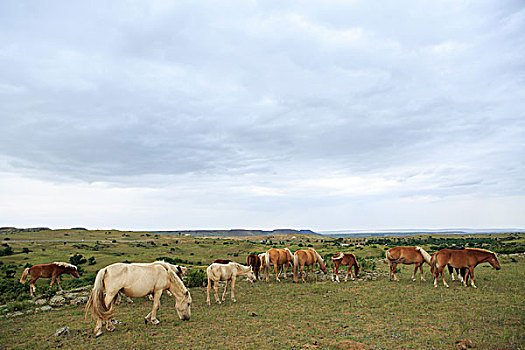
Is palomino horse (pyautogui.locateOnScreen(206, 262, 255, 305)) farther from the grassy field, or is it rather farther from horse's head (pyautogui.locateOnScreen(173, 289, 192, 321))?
horse's head (pyautogui.locateOnScreen(173, 289, 192, 321))

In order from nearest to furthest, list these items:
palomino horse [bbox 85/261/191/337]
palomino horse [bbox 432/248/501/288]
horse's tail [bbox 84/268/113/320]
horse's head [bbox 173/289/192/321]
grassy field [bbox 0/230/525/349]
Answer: grassy field [bbox 0/230/525/349] → horse's tail [bbox 84/268/113/320] → palomino horse [bbox 85/261/191/337] → horse's head [bbox 173/289/192/321] → palomino horse [bbox 432/248/501/288]

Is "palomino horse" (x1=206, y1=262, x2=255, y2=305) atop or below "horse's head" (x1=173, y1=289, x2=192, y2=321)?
atop

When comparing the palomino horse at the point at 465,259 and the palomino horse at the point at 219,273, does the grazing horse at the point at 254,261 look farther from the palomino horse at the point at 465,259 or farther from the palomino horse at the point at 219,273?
the palomino horse at the point at 465,259

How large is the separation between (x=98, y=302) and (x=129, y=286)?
3.38ft

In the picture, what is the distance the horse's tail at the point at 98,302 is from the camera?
9.54 metres

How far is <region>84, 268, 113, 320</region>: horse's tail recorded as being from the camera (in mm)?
9539

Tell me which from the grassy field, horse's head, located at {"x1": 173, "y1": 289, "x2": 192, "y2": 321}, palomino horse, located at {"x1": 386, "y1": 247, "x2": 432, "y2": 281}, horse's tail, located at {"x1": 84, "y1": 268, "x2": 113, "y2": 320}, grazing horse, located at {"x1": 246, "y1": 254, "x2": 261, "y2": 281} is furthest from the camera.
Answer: grazing horse, located at {"x1": 246, "y1": 254, "x2": 261, "y2": 281}

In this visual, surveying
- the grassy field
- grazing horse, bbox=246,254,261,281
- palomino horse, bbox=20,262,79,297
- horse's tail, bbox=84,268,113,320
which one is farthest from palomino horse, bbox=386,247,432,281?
palomino horse, bbox=20,262,79,297

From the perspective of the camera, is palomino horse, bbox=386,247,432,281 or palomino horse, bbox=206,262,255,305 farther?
palomino horse, bbox=386,247,432,281

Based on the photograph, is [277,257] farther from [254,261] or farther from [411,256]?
[411,256]

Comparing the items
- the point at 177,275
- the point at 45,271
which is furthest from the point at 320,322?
the point at 45,271

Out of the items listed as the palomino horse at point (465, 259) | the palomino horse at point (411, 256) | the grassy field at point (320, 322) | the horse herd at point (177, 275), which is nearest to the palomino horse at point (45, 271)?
the horse herd at point (177, 275)

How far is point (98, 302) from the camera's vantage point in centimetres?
959

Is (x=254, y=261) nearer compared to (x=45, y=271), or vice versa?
(x=45, y=271)
